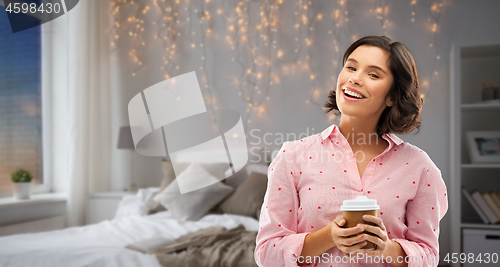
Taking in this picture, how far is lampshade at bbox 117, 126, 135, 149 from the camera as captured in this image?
148 inches

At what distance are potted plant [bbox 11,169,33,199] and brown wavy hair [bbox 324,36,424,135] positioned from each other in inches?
120

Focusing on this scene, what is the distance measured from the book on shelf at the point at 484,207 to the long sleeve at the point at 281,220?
248 cm

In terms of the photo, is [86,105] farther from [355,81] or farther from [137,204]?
[355,81]

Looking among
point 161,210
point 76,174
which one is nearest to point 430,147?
point 161,210

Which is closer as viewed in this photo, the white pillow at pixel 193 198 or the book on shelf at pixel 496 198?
the book on shelf at pixel 496 198

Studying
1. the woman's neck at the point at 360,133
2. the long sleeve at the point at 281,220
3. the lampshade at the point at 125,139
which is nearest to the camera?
the long sleeve at the point at 281,220

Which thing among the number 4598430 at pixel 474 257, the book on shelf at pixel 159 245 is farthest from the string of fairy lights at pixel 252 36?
the book on shelf at pixel 159 245

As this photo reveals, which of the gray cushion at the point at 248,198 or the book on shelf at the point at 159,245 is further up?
the gray cushion at the point at 248,198

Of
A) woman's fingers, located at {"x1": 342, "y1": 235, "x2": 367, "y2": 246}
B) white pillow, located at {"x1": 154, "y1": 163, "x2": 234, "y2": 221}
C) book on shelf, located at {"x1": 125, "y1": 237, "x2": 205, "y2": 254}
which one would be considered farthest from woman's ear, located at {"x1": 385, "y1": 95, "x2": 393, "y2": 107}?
white pillow, located at {"x1": 154, "y1": 163, "x2": 234, "y2": 221}

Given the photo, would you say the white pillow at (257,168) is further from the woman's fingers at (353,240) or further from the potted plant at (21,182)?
the woman's fingers at (353,240)

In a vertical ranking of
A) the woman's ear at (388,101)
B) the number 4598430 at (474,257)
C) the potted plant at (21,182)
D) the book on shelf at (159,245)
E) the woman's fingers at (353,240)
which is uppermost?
the woman's ear at (388,101)

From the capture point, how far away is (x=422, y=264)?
87 cm

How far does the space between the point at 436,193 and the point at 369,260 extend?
0.23m

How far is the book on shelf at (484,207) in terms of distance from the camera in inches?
110
